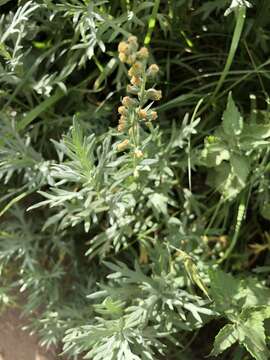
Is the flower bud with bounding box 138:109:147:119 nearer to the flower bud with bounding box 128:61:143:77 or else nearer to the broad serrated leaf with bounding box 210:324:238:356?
the flower bud with bounding box 128:61:143:77

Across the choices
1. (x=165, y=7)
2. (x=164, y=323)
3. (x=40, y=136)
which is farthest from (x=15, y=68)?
(x=164, y=323)

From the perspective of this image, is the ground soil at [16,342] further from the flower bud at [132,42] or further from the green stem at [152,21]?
the flower bud at [132,42]

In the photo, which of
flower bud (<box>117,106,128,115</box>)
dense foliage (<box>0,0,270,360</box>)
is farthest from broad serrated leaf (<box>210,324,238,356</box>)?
flower bud (<box>117,106,128,115</box>)

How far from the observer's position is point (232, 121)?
1266 millimetres

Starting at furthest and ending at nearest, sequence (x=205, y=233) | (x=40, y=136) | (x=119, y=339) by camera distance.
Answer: (x=40, y=136)
(x=205, y=233)
(x=119, y=339)

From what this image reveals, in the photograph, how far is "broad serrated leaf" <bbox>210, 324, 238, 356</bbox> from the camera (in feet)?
3.98

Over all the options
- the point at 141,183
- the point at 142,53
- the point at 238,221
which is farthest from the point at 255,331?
the point at 142,53

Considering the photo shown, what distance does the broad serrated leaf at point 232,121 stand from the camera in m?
1.26

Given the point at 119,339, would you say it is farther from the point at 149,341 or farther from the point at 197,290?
the point at 197,290

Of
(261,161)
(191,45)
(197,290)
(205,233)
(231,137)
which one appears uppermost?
(191,45)

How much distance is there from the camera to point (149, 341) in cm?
129

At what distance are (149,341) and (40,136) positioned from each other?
0.59 m

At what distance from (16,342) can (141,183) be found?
21.2 inches

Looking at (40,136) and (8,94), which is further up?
(8,94)
